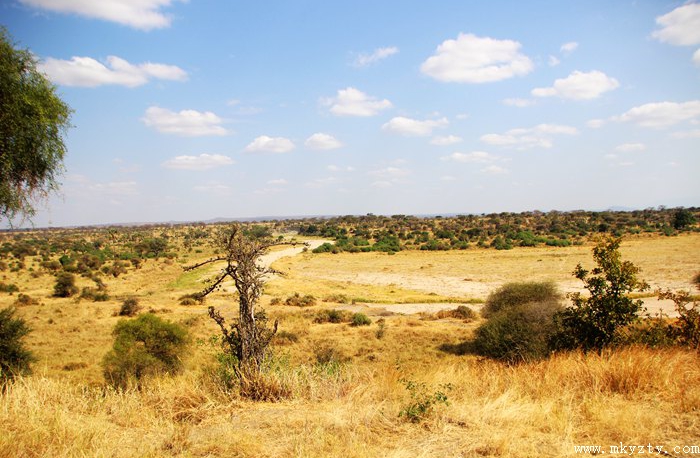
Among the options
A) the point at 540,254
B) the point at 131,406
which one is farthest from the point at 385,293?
the point at 131,406

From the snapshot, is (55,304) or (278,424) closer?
(278,424)

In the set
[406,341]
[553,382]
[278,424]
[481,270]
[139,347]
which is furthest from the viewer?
[481,270]

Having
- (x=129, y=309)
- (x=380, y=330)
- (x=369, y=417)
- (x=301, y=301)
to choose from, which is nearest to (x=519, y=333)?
(x=380, y=330)

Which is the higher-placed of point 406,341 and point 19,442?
point 19,442

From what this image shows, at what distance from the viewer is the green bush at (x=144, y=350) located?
15414 millimetres

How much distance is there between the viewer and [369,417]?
5.54 m

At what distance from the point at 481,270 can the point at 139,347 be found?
44.6 metres

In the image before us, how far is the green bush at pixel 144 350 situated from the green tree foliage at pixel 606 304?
14711mm

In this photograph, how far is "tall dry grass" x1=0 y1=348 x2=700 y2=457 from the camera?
4.74 metres

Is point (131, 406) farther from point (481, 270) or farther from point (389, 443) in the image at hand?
point (481, 270)

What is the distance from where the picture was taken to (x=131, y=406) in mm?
6277

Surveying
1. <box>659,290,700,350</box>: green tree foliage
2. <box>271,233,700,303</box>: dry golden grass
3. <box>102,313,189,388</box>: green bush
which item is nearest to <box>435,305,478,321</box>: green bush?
<box>271,233,700,303</box>: dry golden grass

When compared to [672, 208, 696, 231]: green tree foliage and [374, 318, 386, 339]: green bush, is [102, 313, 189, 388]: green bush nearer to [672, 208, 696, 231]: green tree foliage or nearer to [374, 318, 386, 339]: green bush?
[374, 318, 386, 339]: green bush

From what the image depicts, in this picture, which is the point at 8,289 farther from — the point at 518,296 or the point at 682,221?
the point at 682,221
